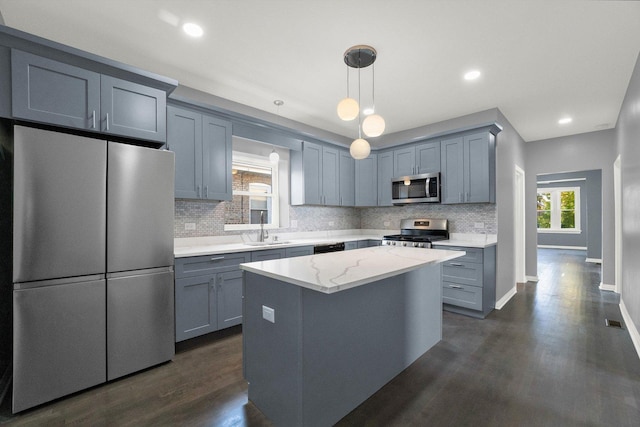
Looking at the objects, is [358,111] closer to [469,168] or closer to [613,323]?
[469,168]

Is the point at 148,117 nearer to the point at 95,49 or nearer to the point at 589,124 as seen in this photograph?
the point at 95,49

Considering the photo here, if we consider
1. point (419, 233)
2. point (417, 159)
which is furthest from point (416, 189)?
point (419, 233)

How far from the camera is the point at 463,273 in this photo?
362 cm

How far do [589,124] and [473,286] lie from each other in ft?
11.7

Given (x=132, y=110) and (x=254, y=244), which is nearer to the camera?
(x=132, y=110)

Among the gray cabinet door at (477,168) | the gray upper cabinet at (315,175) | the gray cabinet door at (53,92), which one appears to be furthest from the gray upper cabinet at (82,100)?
the gray cabinet door at (477,168)

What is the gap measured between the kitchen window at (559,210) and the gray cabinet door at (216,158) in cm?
1167

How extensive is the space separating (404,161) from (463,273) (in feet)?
6.44

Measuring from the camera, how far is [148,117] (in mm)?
2426

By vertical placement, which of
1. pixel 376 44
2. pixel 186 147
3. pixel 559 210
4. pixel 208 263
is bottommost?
pixel 208 263

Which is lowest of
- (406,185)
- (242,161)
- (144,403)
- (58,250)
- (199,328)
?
(144,403)

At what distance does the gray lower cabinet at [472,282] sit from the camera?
11.4 feet

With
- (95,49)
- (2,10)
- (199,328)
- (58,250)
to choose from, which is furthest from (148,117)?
(199,328)

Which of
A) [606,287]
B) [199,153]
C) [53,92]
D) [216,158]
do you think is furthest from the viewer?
[606,287]
